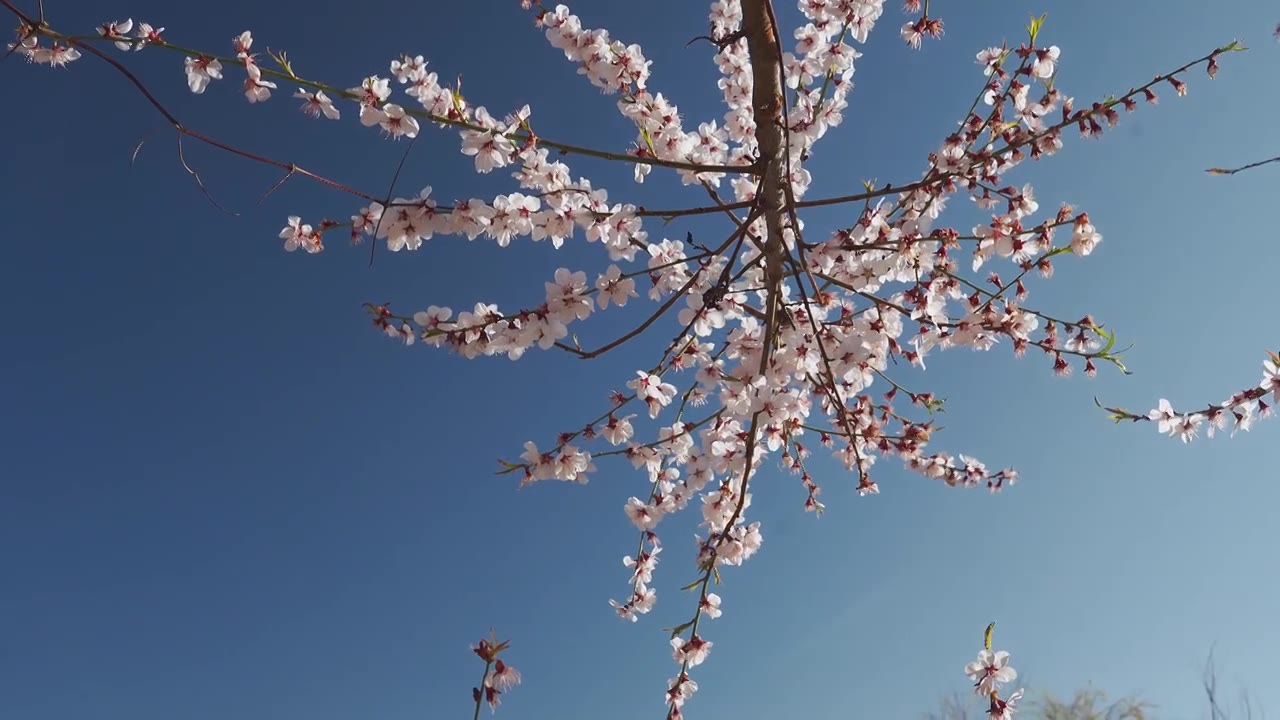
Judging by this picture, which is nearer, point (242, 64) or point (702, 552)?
point (242, 64)

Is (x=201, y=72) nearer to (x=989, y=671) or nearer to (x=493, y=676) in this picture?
(x=493, y=676)

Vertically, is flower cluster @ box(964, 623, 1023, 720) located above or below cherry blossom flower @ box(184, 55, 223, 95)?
below

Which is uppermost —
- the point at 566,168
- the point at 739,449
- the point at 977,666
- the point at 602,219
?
the point at 566,168

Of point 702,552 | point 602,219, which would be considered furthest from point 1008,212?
point 702,552

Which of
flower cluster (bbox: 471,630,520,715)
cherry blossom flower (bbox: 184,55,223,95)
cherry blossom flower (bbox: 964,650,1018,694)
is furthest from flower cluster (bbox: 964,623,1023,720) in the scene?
cherry blossom flower (bbox: 184,55,223,95)

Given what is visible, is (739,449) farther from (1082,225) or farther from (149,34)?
(149,34)

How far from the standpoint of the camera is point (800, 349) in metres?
2.95

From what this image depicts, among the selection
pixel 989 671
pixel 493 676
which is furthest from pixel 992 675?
pixel 493 676

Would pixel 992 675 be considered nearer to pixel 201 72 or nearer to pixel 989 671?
pixel 989 671

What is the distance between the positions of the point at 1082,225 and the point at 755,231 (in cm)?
130

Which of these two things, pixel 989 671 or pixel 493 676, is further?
pixel 989 671

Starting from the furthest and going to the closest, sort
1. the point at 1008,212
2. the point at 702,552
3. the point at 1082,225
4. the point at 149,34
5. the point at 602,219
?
the point at 702,552
the point at 1008,212
the point at 1082,225
the point at 602,219
the point at 149,34

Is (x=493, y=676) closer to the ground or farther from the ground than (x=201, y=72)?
closer to the ground

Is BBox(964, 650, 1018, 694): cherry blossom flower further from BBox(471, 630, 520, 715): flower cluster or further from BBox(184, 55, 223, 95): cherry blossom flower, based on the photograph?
BBox(184, 55, 223, 95): cherry blossom flower
